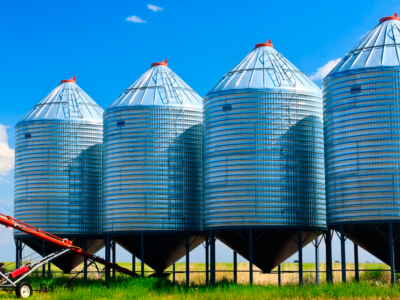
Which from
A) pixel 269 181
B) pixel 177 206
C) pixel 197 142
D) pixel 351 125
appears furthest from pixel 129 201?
pixel 351 125

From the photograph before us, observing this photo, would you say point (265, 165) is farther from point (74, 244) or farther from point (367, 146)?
point (74, 244)

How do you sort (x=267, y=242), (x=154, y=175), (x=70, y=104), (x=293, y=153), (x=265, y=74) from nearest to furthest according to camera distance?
(x=293, y=153) < (x=267, y=242) < (x=265, y=74) < (x=154, y=175) < (x=70, y=104)

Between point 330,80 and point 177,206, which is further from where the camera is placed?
point 177,206

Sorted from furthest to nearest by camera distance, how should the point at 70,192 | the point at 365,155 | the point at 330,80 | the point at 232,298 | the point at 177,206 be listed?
the point at 70,192 < the point at 177,206 < the point at 330,80 < the point at 365,155 < the point at 232,298

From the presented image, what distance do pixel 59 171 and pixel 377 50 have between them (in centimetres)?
2562

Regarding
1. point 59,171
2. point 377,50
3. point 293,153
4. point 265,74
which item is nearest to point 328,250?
point 293,153

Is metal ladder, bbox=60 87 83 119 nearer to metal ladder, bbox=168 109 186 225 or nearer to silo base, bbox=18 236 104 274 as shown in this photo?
silo base, bbox=18 236 104 274

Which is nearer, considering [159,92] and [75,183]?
[159,92]

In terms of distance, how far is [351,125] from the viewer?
35531 mm

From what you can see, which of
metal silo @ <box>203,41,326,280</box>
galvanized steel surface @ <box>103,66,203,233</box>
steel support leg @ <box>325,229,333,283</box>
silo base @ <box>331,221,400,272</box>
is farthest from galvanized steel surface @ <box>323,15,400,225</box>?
galvanized steel surface @ <box>103,66,203,233</box>

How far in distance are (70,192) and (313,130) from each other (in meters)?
19.9

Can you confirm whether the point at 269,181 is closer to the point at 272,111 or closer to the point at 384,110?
the point at 272,111

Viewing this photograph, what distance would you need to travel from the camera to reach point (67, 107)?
50.5 meters

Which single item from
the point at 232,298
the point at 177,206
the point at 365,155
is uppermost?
the point at 365,155
